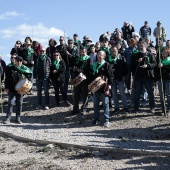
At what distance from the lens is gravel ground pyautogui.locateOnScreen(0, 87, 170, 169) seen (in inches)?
314

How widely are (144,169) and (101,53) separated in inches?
190

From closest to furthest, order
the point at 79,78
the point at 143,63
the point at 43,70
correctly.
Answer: the point at 143,63
the point at 79,78
the point at 43,70

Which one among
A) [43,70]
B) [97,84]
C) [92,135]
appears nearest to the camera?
[92,135]

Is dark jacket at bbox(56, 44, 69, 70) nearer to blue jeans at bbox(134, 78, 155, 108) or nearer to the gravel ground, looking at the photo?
the gravel ground

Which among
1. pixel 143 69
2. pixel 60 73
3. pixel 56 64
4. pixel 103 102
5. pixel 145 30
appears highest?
pixel 145 30

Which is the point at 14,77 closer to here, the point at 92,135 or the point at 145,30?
the point at 92,135

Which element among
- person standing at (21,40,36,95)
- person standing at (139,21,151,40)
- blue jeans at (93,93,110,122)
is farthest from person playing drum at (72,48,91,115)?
person standing at (139,21,151,40)

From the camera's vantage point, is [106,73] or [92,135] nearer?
[92,135]

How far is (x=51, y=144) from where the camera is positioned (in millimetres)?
9430

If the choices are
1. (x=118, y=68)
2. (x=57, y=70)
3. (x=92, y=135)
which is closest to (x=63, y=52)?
(x=57, y=70)

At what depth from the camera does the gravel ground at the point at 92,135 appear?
796 cm

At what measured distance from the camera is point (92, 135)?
34.0 ft

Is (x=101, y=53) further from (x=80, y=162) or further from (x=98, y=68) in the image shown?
(x=80, y=162)

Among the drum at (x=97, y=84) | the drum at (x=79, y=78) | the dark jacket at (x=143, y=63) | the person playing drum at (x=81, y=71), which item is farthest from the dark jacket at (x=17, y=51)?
the dark jacket at (x=143, y=63)
